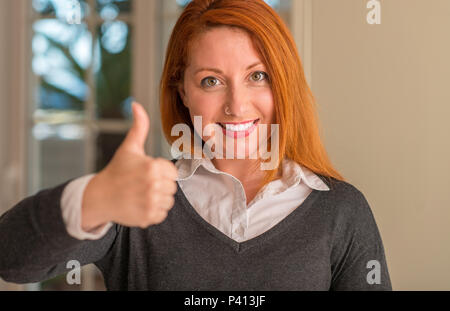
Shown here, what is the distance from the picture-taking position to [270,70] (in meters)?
0.81

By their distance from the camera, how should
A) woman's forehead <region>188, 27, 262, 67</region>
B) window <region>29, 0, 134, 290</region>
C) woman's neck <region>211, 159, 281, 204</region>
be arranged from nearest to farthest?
woman's forehead <region>188, 27, 262, 67</region>
woman's neck <region>211, 159, 281, 204</region>
window <region>29, 0, 134, 290</region>

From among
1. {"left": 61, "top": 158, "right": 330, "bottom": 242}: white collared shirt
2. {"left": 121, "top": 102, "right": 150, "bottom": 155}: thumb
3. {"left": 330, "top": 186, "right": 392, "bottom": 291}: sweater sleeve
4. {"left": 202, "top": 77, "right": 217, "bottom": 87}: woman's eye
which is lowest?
{"left": 330, "top": 186, "right": 392, "bottom": 291}: sweater sleeve

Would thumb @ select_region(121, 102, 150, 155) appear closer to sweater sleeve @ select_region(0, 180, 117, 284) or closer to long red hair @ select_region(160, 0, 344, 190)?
sweater sleeve @ select_region(0, 180, 117, 284)

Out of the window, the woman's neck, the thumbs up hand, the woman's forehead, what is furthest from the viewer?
the window

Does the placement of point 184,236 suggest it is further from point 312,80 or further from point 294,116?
point 312,80

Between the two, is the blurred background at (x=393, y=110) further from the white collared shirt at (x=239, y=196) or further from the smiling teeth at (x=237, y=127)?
the smiling teeth at (x=237, y=127)

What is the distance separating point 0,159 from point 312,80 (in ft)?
4.22

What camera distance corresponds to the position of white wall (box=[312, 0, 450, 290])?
0.98m

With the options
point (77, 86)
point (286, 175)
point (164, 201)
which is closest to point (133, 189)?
point (164, 201)

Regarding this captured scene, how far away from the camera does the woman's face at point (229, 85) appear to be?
80 centimetres

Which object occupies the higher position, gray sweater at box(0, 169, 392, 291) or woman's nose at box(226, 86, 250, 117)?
woman's nose at box(226, 86, 250, 117)

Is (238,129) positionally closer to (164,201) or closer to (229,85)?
(229,85)

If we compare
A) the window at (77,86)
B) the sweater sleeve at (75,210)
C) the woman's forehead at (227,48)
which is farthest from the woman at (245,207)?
the window at (77,86)

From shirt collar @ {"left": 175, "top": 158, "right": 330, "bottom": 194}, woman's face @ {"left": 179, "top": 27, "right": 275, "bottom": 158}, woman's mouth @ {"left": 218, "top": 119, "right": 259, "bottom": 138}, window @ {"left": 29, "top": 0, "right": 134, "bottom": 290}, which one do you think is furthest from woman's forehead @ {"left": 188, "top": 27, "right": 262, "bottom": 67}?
window @ {"left": 29, "top": 0, "right": 134, "bottom": 290}
